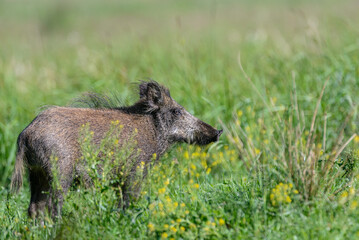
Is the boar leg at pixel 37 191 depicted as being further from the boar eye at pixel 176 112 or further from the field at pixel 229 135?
the boar eye at pixel 176 112

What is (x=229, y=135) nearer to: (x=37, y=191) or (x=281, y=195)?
(x=281, y=195)

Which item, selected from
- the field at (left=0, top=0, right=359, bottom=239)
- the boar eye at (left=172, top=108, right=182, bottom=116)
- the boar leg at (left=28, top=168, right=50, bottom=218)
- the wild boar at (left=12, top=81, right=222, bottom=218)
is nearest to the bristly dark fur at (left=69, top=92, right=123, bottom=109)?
the wild boar at (left=12, top=81, right=222, bottom=218)

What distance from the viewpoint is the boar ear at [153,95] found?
5.68 metres

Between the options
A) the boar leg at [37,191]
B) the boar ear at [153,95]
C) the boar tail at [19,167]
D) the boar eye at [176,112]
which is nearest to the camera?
the boar tail at [19,167]

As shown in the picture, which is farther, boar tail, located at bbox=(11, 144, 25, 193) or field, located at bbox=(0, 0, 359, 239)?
boar tail, located at bbox=(11, 144, 25, 193)

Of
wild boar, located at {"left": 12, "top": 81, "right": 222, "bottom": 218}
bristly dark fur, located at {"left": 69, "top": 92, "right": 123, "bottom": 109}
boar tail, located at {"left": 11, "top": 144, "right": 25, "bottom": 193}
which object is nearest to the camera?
wild boar, located at {"left": 12, "top": 81, "right": 222, "bottom": 218}

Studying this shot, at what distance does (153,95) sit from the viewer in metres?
5.73

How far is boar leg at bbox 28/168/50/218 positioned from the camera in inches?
199

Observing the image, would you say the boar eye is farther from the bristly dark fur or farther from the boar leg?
the boar leg

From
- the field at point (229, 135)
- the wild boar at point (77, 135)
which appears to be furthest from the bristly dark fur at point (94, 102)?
the field at point (229, 135)

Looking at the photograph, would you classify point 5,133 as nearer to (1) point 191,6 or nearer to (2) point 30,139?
(2) point 30,139

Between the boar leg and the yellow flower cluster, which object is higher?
the yellow flower cluster

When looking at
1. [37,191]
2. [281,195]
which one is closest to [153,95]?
[37,191]

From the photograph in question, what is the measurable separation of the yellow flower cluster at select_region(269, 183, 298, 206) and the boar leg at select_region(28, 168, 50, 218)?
226 centimetres
